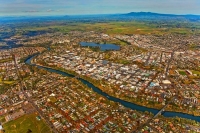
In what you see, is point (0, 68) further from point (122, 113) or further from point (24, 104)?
point (122, 113)

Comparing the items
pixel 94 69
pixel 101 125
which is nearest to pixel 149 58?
pixel 94 69

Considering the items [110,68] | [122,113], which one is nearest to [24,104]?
[122,113]

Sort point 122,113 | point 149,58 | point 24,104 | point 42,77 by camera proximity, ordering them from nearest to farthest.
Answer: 1. point 122,113
2. point 24,104
3. point 42,77
4. point 149,58

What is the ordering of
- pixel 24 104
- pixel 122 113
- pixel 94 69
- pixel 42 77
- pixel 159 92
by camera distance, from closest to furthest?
pixel 122 113 < pixel 24 104 < pixel 159 92 < pixel 42 77 < pixel 94 69

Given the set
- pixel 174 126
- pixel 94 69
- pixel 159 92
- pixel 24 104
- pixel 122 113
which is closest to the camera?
pixel 174 126

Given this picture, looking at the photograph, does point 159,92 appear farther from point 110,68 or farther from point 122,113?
point 110,68

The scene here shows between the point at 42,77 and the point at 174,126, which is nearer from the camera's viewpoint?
the point at 174,126
